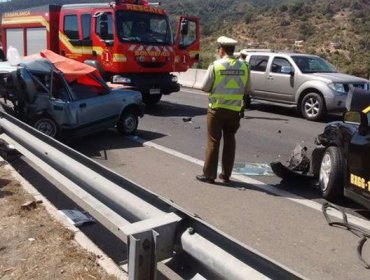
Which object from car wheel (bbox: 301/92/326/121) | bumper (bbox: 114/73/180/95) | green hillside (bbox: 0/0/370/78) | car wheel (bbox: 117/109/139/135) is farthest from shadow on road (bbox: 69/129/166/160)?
green hillside (bbox: 0/0/370/78)

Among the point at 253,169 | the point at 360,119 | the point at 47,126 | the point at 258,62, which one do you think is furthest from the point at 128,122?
the point at 258,62

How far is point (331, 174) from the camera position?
6.16 meters

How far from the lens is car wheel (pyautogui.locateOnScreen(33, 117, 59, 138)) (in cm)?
883

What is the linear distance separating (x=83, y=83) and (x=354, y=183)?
5683 mm

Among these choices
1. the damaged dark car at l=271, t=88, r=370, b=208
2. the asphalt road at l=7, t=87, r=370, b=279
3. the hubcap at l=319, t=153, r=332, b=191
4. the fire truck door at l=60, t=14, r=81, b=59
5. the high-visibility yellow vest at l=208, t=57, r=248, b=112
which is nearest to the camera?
the asphalt road at l=7, t=87, r=370, b=279

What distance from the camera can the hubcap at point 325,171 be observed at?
6.30 metres

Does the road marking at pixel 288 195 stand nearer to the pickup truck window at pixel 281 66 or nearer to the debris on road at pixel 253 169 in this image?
the debris on road at pixel 253 169

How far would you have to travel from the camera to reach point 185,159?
27.9 ft

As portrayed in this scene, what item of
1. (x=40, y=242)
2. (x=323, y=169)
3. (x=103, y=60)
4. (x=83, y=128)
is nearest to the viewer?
(x=40, y=242)

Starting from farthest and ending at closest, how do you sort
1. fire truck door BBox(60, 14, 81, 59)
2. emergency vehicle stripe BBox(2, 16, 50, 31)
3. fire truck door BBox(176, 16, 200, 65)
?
emergency vehicle stripe BBox(2, 16, 50, 31) → fire truck door BBox(176, 16, 200, 65) → fire truck door BBox(60, 14, 81, 59)

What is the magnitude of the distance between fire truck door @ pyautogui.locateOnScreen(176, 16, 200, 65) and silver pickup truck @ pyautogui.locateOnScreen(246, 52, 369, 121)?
1.65 meters

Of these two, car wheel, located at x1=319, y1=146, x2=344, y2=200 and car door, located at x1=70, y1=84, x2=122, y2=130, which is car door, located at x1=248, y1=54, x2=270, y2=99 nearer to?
car door, located at x1=70, y1=84, x2=122, y2=130

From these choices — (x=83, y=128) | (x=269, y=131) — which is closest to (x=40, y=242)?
(x=83, y=128)

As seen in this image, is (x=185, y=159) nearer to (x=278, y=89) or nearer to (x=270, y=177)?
(x=270, y=177)
